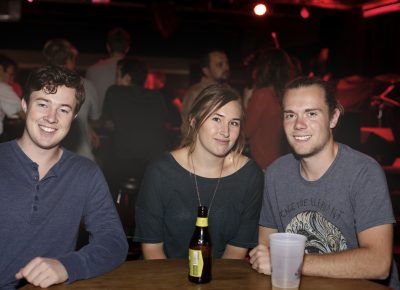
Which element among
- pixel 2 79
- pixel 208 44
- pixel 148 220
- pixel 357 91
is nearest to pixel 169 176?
pixel 148 220

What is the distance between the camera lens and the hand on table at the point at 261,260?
6.09ft

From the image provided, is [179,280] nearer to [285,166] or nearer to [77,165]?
[77,165]

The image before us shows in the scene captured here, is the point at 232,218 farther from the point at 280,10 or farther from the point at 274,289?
the point at 280,10

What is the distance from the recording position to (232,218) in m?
2.56

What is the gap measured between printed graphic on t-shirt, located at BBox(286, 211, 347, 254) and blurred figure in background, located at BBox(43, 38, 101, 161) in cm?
213

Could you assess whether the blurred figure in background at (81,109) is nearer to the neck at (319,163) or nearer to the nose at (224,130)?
the nose at (224,130)

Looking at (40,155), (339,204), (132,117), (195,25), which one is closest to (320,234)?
(339,204)

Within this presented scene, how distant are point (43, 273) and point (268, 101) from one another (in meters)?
2.58

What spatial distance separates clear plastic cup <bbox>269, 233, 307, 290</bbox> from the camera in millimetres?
1686

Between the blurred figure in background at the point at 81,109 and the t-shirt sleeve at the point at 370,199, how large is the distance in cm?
229

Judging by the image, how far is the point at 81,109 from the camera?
12.7 ft

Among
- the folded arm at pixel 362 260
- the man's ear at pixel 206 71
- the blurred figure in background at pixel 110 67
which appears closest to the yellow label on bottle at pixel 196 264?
the folded arm at pixel 362 260

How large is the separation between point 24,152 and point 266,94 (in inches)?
86.4

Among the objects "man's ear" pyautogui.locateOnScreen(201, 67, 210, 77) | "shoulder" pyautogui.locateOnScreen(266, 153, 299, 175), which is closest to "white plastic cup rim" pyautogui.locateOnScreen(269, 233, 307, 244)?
"shoulder" pyautogui.locateOnScreen(266, 153, 299, 175)
